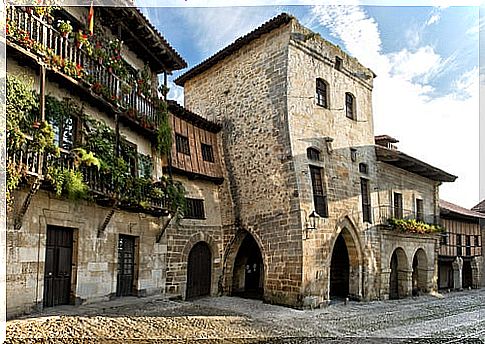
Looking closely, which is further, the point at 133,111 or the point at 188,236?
the point at 188,236

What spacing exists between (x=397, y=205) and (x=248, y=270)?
5.58 metres

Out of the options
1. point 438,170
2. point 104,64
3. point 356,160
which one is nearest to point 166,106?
point 104,64

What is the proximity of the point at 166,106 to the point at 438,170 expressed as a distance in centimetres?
1074

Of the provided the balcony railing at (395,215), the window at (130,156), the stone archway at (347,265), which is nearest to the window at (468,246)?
the balcony railing at (395,215)

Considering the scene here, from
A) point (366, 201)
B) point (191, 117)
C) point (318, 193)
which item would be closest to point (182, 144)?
point (191, 117)

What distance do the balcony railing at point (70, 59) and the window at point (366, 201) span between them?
7.22m

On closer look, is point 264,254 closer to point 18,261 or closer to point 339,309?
point 339,309

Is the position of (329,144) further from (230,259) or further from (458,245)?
(458,245)

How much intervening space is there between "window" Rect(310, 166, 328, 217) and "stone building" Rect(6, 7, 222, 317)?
305 cm

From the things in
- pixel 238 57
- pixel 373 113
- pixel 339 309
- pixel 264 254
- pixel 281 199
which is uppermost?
pixel 238 57

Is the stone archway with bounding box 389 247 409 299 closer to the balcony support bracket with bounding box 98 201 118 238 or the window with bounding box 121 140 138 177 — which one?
the window with bounding box 121 140 138 177

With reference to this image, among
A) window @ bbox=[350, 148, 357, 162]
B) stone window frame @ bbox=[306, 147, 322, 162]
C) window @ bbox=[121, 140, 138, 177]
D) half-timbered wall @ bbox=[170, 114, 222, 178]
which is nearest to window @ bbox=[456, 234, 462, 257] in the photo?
window @ bbox=[350, 148, 357, 162]

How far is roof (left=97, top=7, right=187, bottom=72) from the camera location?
8.58 m

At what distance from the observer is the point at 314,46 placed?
12.6m
